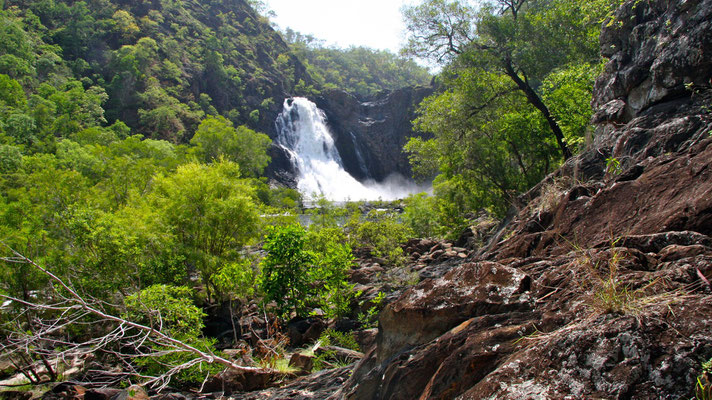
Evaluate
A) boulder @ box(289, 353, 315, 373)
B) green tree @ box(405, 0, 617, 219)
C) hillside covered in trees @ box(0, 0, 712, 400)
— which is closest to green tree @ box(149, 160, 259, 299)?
hillside covered in trees @ box(0, 0, 712, 400)

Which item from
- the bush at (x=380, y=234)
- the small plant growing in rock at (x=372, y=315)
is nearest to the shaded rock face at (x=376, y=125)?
the bush at (x=380, y=234)

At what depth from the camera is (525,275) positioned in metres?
3.14

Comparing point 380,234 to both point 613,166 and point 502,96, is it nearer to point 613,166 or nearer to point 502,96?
point 502,96

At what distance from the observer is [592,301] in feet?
7.46

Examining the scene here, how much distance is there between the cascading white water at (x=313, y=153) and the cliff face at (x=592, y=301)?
38828 millimetres

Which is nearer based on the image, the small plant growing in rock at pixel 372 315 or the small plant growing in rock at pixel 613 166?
the small plant growing in rock at pixel 613 166

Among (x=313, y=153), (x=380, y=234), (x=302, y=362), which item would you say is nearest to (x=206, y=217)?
(x=302, y=362)

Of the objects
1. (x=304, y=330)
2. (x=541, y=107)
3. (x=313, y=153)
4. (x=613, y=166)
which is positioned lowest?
(x=304, y=330)

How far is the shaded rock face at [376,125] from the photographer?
187ft

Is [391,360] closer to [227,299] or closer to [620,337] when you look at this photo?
[620,337]

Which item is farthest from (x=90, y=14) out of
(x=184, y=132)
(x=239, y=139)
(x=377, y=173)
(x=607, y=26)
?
(x=607, y=26)

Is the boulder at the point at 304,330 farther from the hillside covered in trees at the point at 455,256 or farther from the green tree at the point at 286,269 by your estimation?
the green tree at the point at 286,269

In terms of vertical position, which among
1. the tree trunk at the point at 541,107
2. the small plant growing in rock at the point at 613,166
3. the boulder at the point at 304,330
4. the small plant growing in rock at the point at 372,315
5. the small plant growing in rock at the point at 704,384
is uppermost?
the tree trunk at the point at 541,107

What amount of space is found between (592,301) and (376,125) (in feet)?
201
